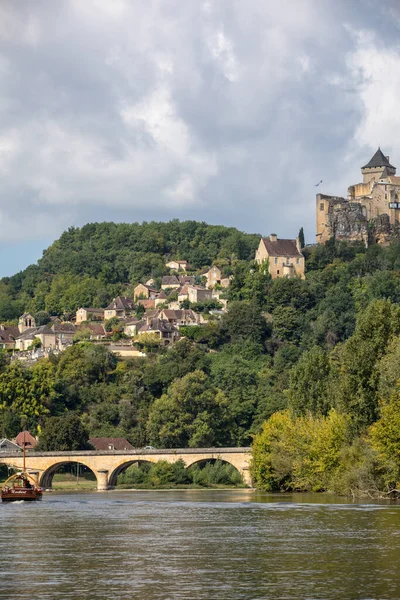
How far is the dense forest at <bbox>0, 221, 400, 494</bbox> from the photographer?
64.4 metres

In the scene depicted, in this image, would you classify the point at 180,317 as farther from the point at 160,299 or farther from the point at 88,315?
the point at 88,315

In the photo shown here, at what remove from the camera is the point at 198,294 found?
6457 inches

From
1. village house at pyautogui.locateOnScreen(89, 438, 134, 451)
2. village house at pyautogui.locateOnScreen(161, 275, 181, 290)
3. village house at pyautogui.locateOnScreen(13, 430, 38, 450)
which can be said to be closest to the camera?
village house at pyautogui.locateOnScreen(13, 430, 38, 450)

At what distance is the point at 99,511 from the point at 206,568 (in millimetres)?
27329

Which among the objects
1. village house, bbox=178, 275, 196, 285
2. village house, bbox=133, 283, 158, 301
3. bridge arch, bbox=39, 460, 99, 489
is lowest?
bridge arch, bbox=39, 460, 99, 489

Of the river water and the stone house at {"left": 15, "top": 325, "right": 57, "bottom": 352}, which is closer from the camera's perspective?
the river water

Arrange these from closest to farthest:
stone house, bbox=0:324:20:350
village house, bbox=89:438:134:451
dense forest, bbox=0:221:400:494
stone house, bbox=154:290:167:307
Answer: dense forest, bbox=0:221:400:494 → village house, bbox=89:438:134:451 → stone house, bbox=0:324:20:350 → stone house, bbox=154:290:167:307

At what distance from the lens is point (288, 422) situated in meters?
76.4

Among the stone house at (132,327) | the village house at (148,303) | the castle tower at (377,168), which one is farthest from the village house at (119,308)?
the castle tower at (377,168)

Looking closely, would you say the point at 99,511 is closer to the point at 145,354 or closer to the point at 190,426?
the point at 190,426

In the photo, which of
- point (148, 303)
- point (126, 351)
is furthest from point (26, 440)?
point (148, 303)

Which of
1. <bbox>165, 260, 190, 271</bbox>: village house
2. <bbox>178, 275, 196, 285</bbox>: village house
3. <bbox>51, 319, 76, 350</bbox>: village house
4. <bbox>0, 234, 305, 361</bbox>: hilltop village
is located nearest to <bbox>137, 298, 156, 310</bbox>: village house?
<bbox>0, 234, 305, 361</bbox>: hilltop village

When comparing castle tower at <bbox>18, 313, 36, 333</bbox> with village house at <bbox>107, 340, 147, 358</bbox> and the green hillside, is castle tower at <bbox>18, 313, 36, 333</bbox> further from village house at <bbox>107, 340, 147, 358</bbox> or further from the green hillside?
village house at <bbox>107, 340, 147, 358</bbox>

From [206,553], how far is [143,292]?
445 feet
